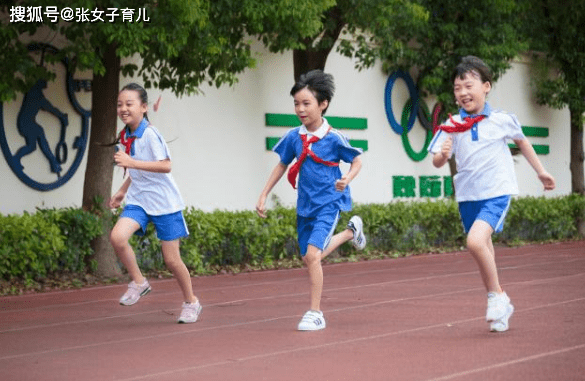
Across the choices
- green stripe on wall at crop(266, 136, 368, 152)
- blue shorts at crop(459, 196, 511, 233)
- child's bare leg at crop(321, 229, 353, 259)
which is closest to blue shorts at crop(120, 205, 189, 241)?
child's bare leg at crop(321, 229, 353, 259)

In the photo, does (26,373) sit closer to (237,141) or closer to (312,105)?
(312,105)

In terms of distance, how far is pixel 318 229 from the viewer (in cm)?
856

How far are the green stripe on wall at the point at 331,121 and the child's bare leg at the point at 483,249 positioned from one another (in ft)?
33.5

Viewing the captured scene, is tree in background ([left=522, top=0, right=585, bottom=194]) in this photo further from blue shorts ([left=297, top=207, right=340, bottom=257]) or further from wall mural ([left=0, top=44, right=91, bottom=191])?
blue shorts ([left=297, top=207, right=340, bottom=257])

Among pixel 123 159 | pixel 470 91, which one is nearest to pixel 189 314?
pixel 123 159

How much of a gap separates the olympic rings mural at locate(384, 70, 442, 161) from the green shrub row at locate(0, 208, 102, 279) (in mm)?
8433

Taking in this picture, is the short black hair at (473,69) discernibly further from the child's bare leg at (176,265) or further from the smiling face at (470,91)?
the child's bare leg at (176,265)

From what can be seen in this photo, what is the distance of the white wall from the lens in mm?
14633

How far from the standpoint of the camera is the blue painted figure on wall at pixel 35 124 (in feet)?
46.7

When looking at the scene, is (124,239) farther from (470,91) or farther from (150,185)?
(470,91)

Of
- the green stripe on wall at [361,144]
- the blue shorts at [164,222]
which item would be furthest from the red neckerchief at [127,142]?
the green stripe on wall at [361,144]

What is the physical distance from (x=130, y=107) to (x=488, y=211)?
2907 millimetres

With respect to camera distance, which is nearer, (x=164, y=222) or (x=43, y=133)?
(x=164, y=222)

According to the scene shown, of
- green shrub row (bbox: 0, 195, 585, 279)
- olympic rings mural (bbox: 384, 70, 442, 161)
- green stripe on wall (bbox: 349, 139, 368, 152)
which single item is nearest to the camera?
green shrub row (bbox: 0, 195, 585, 279)
